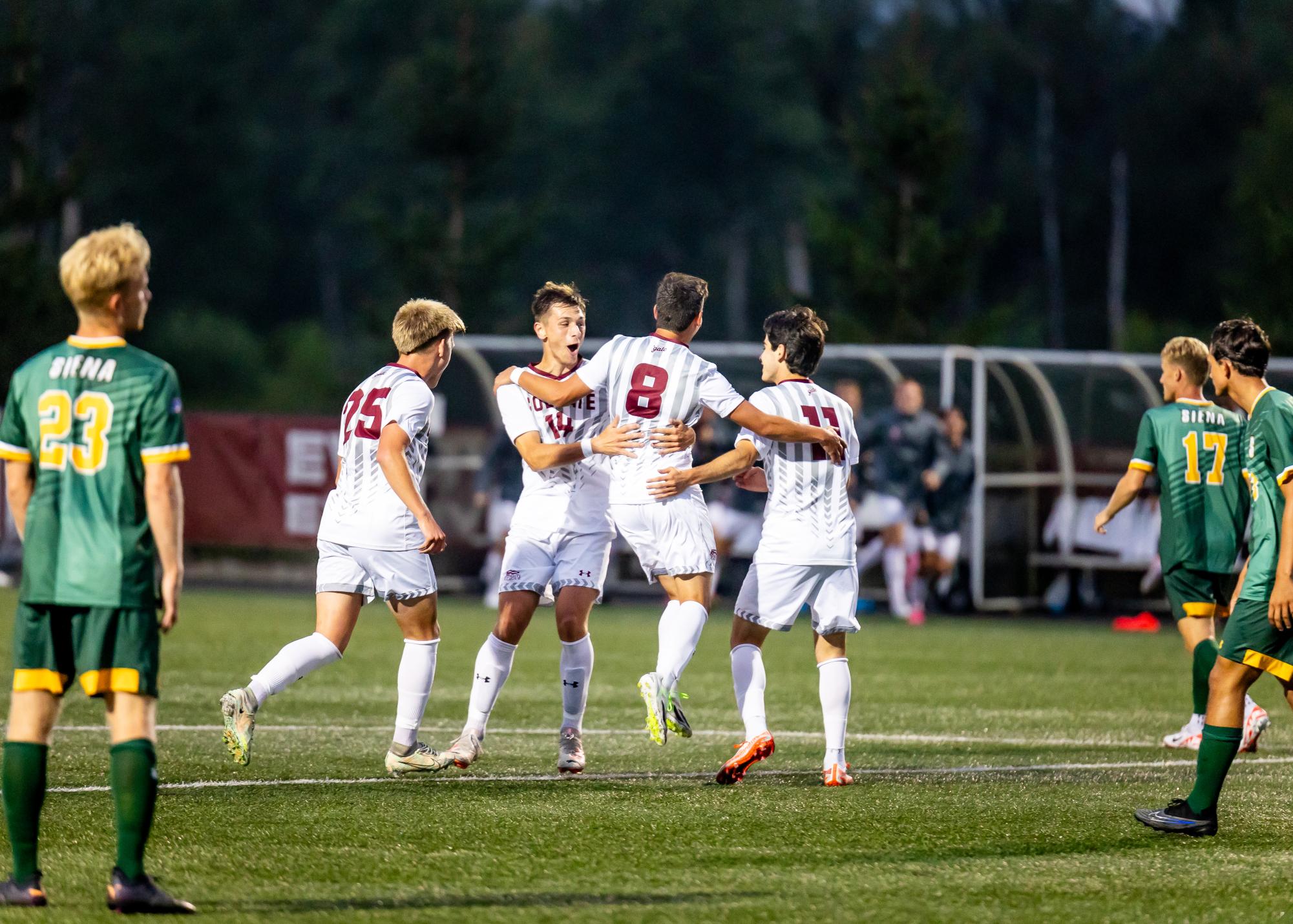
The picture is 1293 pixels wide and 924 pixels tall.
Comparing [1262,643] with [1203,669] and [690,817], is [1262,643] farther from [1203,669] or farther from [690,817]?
[1203,669]

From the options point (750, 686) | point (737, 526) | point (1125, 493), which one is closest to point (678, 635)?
point (750, 686)

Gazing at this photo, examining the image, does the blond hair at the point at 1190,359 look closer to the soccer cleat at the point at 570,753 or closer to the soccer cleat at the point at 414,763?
the soccer cleat at the point at 570,753

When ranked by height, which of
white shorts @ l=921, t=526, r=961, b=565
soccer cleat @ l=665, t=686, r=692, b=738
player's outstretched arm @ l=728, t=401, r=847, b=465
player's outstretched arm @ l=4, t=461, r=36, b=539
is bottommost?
soccer cleat @ l=665, t=686, r=692, b=738

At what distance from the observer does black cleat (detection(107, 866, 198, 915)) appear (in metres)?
5.14

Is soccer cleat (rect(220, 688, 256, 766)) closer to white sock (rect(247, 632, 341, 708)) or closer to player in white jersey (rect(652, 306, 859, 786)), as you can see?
white sock (rect(247, 632, 341, 708))

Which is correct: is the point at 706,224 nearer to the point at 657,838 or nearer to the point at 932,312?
the point at 932,312

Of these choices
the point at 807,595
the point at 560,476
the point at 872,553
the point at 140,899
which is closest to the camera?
the point at 140,899

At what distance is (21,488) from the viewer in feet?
17.6

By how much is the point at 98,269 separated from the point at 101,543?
760 mm

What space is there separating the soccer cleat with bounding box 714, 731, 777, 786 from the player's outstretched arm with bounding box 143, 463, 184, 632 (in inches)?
114

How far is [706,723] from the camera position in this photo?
10023 millimetres

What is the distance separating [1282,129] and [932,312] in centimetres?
2010

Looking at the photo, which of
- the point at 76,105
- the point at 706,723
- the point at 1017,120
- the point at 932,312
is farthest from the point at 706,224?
the point at 706,723

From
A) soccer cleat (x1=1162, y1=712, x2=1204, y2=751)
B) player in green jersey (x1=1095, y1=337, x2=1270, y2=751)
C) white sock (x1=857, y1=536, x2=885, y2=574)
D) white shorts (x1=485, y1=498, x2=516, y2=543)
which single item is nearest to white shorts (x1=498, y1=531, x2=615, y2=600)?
Result: player in green jersey (x1=1095, y1=337, x2=1270, y2=751)
